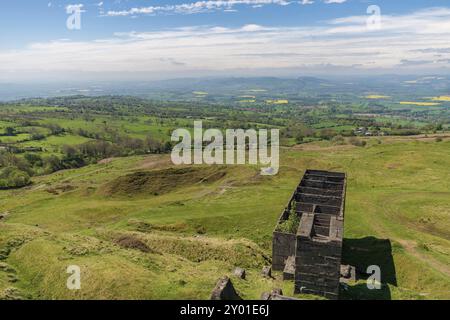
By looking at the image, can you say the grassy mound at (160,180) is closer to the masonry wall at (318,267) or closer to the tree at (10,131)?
the masonry wall at (318,267)

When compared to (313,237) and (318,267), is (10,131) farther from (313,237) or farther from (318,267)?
(318,267)

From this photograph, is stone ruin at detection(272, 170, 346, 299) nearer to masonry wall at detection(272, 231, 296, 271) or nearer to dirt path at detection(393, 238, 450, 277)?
masonry wall at detection(272, 231, 296, 271)
